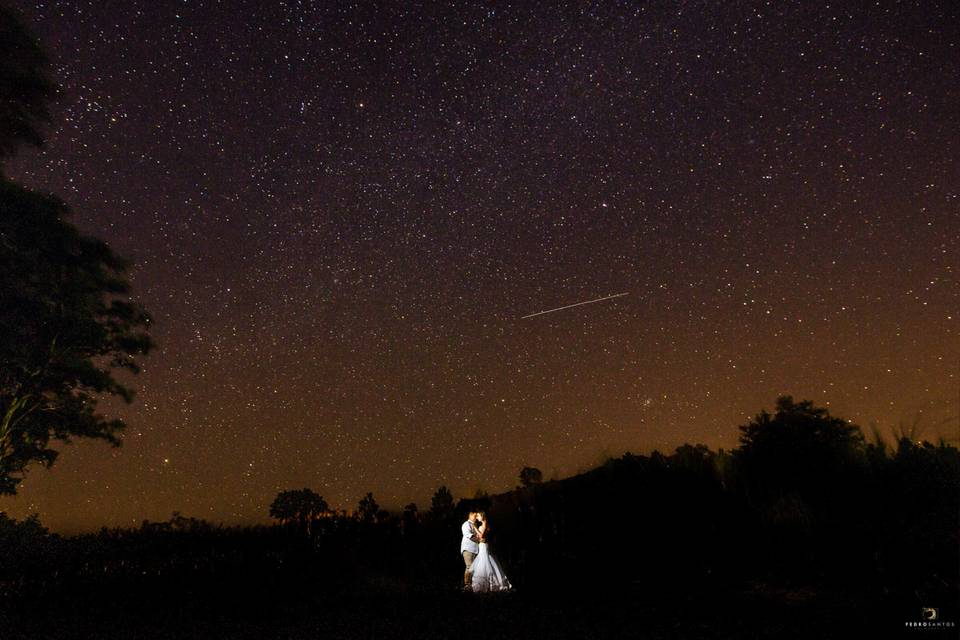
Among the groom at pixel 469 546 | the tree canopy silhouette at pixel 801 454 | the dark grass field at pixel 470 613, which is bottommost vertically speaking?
the dark grass field at pixel 470 613

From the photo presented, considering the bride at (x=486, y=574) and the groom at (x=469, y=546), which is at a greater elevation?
the groom at (x=469, y=546)

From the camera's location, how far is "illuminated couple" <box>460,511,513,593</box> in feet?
26.3

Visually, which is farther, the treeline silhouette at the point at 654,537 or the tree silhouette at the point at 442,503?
the tree silhouette at the point at 442,503

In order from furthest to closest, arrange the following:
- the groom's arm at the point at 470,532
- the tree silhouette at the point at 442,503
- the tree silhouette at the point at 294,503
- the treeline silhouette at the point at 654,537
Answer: the tree silhouette at the point at 294,503, the tree silhouette at the point at 442,503, the groom's arm at the point at 470,532, the treeline silhouette at the point at 654,537

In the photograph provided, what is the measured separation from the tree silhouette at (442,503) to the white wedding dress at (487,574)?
129 inches

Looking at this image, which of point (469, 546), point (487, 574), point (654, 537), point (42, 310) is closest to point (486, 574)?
point (487, 574)

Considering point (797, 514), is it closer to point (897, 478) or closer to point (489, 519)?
point (897, 478)

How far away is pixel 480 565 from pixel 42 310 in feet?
45.8

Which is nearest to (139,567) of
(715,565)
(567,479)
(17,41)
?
(567,479)

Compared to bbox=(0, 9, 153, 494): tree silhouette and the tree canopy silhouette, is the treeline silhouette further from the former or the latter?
bbox=(0, 9, 153, 494): tree silhouette

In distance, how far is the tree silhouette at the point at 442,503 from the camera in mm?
11755

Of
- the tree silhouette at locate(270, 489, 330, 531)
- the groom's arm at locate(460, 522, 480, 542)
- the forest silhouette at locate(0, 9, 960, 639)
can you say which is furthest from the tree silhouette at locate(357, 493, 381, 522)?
the tree silhouette at locate(270, 489, 330, 531)

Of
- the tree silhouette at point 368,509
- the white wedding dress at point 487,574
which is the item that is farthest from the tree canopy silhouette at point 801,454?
the tree silhouette at point 368,509

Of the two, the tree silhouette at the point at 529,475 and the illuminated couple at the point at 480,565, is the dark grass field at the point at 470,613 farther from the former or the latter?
the tree silhouette at the point at 529,475
